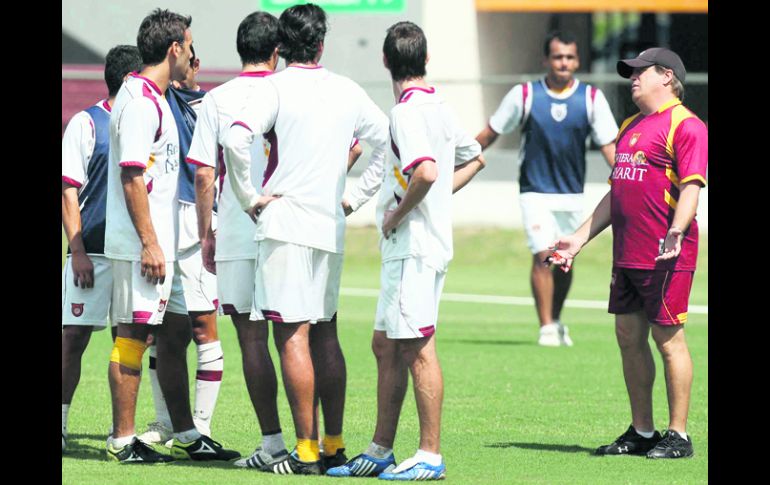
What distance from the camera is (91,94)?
81.6ft

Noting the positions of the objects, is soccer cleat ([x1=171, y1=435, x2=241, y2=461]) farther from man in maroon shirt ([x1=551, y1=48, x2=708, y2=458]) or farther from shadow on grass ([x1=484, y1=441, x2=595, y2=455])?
man in maroon shirt ([x1=551, y1=48, x2=708, y2=458])

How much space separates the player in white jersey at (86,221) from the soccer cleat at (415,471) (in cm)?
204

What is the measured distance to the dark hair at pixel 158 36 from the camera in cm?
777

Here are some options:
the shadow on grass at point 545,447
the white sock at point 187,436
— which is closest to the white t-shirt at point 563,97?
the shadow on grass at point 545,447

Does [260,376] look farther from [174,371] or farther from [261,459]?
[174,371]

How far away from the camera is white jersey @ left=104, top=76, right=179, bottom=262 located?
24.8 ft

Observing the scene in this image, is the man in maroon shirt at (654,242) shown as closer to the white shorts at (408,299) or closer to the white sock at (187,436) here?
the white shorts at (408,299)

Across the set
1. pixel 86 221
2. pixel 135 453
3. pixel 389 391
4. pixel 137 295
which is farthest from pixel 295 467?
pixel 86 221

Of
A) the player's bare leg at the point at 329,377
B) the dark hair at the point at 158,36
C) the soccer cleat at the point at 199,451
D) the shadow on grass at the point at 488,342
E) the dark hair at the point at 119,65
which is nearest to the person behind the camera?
the player's bare leg at the point at 329,377

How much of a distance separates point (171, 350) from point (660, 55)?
10.5ft

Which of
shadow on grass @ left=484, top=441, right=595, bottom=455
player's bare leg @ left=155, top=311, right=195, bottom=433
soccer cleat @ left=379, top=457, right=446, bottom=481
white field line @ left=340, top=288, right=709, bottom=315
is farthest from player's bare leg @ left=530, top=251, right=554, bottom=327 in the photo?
soccer cleat @ left=379, top=457, right=446, bottom=481

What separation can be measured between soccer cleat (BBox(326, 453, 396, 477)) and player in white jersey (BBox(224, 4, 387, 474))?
123 mm

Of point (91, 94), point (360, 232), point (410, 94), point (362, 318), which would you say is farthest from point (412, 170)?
point (91, 94)
